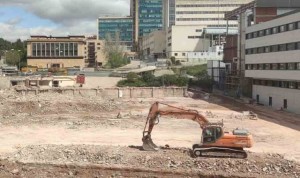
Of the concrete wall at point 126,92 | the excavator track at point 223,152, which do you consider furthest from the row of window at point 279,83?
the excavator track at point 223,152

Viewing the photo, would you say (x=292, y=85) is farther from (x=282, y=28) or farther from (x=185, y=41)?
(x=185, y=41)

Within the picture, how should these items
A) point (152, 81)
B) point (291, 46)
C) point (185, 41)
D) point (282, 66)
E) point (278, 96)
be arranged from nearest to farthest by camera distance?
point (291, 46) < point (282, 66) < point (278, 96) < point (152, 81) < point (185, 41)

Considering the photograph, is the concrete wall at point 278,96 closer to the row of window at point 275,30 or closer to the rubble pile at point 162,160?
the row of window at point 275,30

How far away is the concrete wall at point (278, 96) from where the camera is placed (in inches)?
2411

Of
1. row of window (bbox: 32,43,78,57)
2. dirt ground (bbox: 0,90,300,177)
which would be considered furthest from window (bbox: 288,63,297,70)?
row of window (bbox: 32,43,78,57)

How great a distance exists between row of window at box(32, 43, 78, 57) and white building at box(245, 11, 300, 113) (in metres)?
91.7

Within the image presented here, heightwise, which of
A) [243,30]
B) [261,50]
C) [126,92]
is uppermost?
[243,30]

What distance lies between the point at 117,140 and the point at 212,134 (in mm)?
13258

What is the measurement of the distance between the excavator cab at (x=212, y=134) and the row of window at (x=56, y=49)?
130571 millimetres

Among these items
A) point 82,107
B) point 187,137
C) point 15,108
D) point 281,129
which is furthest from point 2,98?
point 281,129

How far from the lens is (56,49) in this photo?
15850 cm

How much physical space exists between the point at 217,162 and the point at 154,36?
162 m

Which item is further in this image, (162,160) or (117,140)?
(117,140)

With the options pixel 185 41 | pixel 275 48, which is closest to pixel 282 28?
pixel 275 48
